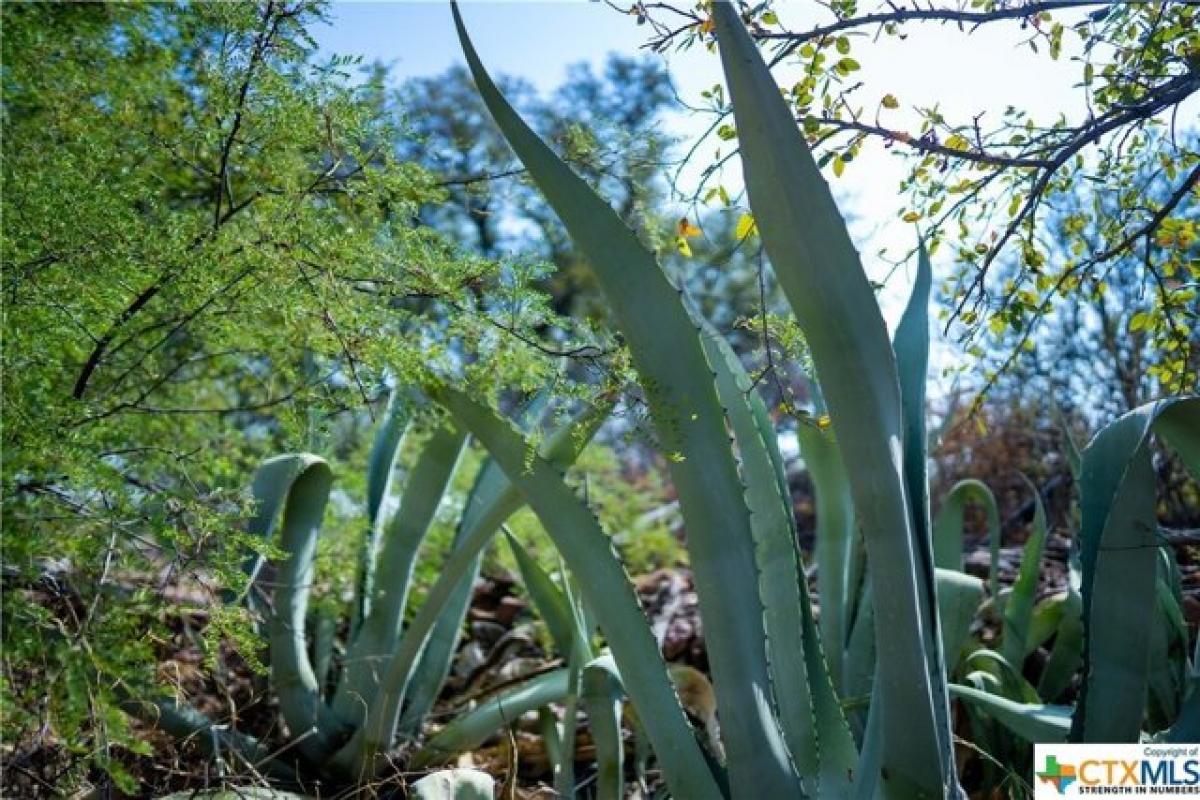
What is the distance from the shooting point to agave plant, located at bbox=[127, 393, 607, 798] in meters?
2.40

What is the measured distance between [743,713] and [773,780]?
93 mm

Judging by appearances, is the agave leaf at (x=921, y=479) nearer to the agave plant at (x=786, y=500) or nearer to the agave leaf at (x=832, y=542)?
the agave plant at (x=786, y=500)

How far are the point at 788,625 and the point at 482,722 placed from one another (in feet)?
3.00

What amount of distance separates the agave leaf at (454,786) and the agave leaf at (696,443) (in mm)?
447

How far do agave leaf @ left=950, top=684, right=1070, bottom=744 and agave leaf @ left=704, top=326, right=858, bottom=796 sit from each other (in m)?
0.32

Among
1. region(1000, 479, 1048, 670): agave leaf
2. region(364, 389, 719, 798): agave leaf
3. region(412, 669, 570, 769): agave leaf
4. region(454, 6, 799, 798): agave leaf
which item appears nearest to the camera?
region(454, 6, 799, 798): agave leaf

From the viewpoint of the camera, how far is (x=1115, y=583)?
1789 millimetres

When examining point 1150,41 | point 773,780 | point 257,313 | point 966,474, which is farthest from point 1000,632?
point 966,474

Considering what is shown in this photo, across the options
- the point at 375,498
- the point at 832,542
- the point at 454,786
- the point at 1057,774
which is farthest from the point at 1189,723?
the point at 375,498

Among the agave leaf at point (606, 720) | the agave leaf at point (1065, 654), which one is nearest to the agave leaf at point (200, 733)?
the agave leaf at point (606, 720)

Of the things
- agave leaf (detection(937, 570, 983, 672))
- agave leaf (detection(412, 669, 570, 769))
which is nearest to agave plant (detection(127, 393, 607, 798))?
agave leaf (detection(412, 669, 570, 769))

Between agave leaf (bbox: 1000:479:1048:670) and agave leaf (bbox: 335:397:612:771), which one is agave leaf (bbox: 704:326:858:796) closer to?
agave leaf (bbox: 335:397:612:771)

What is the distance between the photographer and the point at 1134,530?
69.5 inches

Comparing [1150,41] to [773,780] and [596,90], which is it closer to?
[773,780]
